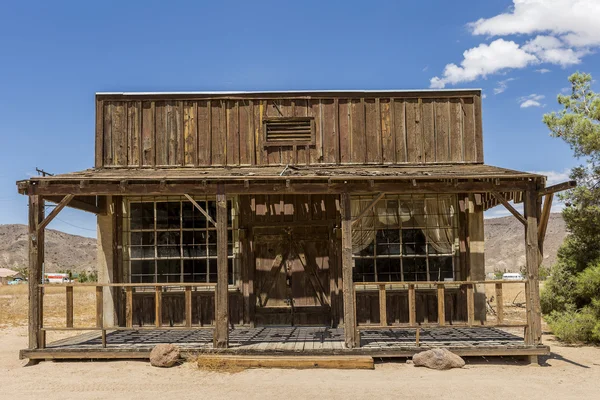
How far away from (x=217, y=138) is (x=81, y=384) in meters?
6.07

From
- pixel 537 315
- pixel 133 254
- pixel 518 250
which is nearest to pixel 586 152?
pixel 537 315

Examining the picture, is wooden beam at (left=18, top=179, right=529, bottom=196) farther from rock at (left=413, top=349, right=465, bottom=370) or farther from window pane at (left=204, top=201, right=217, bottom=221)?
rock at (left=413, top=349, right=465, bottom=370)

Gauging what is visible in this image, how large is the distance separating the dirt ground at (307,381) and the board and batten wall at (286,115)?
4.68 metres

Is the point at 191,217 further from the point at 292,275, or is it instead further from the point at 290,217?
the point at 292,275

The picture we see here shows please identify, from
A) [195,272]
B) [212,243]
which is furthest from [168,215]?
[195,272]

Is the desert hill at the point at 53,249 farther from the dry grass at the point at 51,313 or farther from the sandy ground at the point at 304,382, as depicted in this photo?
the sandy ground at the point at 304,382

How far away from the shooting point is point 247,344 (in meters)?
10.0

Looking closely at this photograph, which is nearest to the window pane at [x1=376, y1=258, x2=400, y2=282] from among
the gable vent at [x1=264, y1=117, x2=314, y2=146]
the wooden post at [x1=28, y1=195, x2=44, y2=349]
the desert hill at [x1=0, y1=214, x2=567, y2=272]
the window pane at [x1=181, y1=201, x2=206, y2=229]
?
the gable vent at [x1=264, y1=117, x2=314, y2=146]

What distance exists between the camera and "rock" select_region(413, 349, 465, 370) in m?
9.27

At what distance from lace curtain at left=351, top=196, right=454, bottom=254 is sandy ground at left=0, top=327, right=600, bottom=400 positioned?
303 centimetres

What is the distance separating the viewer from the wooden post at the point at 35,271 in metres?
9.85

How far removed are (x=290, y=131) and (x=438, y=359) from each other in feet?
19.5

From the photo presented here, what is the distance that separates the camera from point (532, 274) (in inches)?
386

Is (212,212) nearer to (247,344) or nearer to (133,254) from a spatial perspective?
(133,254)
